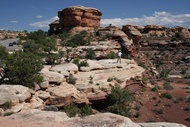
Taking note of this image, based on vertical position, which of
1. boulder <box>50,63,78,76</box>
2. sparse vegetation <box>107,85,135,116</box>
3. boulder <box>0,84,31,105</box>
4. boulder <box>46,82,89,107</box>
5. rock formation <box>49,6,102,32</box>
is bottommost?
sparse vegetation <box>107,85,135,116</box>

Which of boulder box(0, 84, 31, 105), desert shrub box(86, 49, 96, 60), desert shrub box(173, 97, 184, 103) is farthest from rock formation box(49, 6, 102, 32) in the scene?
boulder box(0, 84, 31, 105)

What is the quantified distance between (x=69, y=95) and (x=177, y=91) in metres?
16.1

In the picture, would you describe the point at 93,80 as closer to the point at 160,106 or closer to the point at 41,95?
the point at 41,95

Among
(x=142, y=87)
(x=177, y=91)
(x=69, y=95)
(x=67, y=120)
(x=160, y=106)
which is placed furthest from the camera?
(x=177, y=91)

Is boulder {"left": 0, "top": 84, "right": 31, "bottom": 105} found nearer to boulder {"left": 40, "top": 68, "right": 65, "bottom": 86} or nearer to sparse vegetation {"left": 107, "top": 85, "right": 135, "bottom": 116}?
boulder {"left": 40, "top": 68, "right": 65, "bottom": 86}

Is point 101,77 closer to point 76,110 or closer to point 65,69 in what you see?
point 65,69

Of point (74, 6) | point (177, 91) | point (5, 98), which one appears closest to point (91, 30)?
point (74, 6)

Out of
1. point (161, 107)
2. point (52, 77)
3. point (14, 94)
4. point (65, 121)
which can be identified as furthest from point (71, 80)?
point (161, 107)

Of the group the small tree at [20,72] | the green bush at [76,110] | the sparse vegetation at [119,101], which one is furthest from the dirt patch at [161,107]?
the small tree at [20,72]

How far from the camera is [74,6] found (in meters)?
48.7

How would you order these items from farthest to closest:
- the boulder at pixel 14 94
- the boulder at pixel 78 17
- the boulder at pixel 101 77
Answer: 1. the boulder at pixel 78 17
2. the boulder at pixel 101 77
3. the boulder at pixel 14 94

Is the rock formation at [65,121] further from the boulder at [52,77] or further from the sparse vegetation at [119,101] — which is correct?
the sparse vegetation at [119,101]

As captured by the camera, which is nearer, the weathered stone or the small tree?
the small tree

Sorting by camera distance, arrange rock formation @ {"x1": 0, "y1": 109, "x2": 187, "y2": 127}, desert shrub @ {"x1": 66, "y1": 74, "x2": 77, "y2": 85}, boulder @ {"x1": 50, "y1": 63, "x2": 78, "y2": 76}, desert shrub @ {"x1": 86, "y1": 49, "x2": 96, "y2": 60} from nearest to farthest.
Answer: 1. rock formation @ {"x1": 0, "y1": 109, "x2": 187, "y2": 127}
2. desert shrub @ {"x1": 66, "y1": 74, "x2": 77, "y2": 85}
3. boulder @ {"x1": 50, "y1": 63, "x2": 78, "y2": 76}
4. desert shrub @ {"x1": 86, "y1": 49, "x2": 96, "y2": 60}
